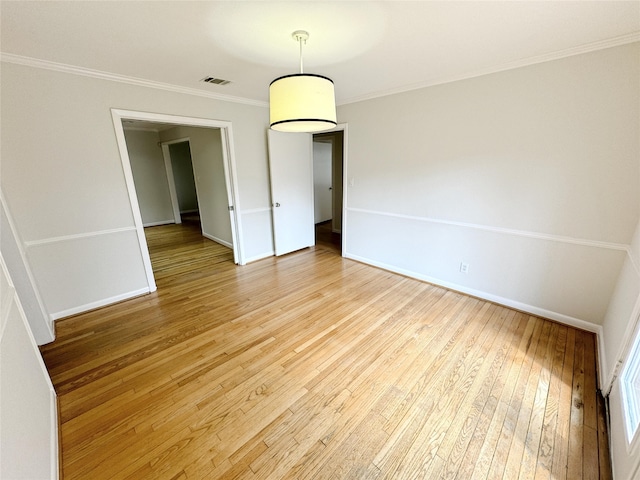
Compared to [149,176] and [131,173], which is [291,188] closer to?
[131,173]

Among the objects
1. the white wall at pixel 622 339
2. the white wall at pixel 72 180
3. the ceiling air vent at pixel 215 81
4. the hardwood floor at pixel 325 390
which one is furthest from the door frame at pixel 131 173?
the white wall at pixel 622 339

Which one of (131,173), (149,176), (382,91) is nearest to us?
(131,173)

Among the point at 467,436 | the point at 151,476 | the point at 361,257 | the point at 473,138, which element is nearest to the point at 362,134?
the point at 473,138

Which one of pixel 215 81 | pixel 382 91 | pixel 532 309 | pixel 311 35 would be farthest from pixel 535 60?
pixel 215 81

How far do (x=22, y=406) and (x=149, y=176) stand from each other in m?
6.39

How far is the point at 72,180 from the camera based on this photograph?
2.39 m

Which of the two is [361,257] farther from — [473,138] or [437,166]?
[473,138]

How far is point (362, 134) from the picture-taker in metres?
3.43

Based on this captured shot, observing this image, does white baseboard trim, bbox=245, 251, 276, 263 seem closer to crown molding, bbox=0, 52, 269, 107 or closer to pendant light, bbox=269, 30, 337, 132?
crown molding, bbox=0, 52, 269, 107

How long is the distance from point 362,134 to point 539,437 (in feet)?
10.7

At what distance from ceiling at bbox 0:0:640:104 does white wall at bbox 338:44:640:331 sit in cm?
28

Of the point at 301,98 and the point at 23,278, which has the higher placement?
the point at 301,98

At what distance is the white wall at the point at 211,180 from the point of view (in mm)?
4312

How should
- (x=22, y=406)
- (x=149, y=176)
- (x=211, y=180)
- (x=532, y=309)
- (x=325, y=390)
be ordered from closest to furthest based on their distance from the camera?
(x=22, y=406) → (x=325, y=390) → (x=532, y=309) → (x=211, y=180) → (x=149, y=176)
